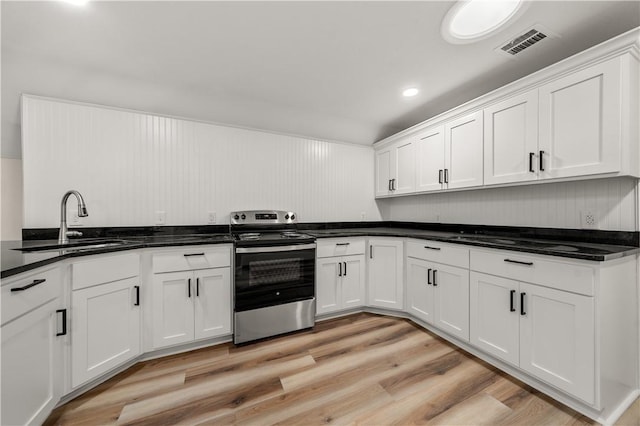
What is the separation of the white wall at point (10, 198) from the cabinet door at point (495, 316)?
163 inches

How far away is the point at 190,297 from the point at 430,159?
285cm

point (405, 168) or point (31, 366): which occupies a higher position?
point (405, 168)

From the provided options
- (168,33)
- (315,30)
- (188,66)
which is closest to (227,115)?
(188,66)

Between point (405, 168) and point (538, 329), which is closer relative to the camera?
point (538, 329)

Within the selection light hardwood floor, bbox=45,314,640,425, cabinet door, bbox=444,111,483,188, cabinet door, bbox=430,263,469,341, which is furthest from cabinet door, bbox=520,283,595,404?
cabinet door, bbox=444,111,483,188

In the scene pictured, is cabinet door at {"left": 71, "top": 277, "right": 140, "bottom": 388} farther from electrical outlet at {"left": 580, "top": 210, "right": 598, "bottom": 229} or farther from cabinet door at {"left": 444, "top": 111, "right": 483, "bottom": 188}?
electrical outlet at {"left": 580, "top": 210, "right": 598, "bottom": 229}

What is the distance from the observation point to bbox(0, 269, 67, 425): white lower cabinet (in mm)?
1109

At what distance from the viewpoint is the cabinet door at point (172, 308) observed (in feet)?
6.68

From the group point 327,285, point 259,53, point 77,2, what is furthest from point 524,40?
point 77,2

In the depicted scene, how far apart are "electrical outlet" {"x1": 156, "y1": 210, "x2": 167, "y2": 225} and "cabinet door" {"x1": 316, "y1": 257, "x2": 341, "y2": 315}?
1.68 meters

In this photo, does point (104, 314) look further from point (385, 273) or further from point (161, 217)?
point (385, 273)

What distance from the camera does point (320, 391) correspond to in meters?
1.66

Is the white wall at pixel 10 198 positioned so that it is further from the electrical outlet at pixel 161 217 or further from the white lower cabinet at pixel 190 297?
the white lower cabinet at pixel 190 297

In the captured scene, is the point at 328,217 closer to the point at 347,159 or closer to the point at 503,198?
the point at 347,159
